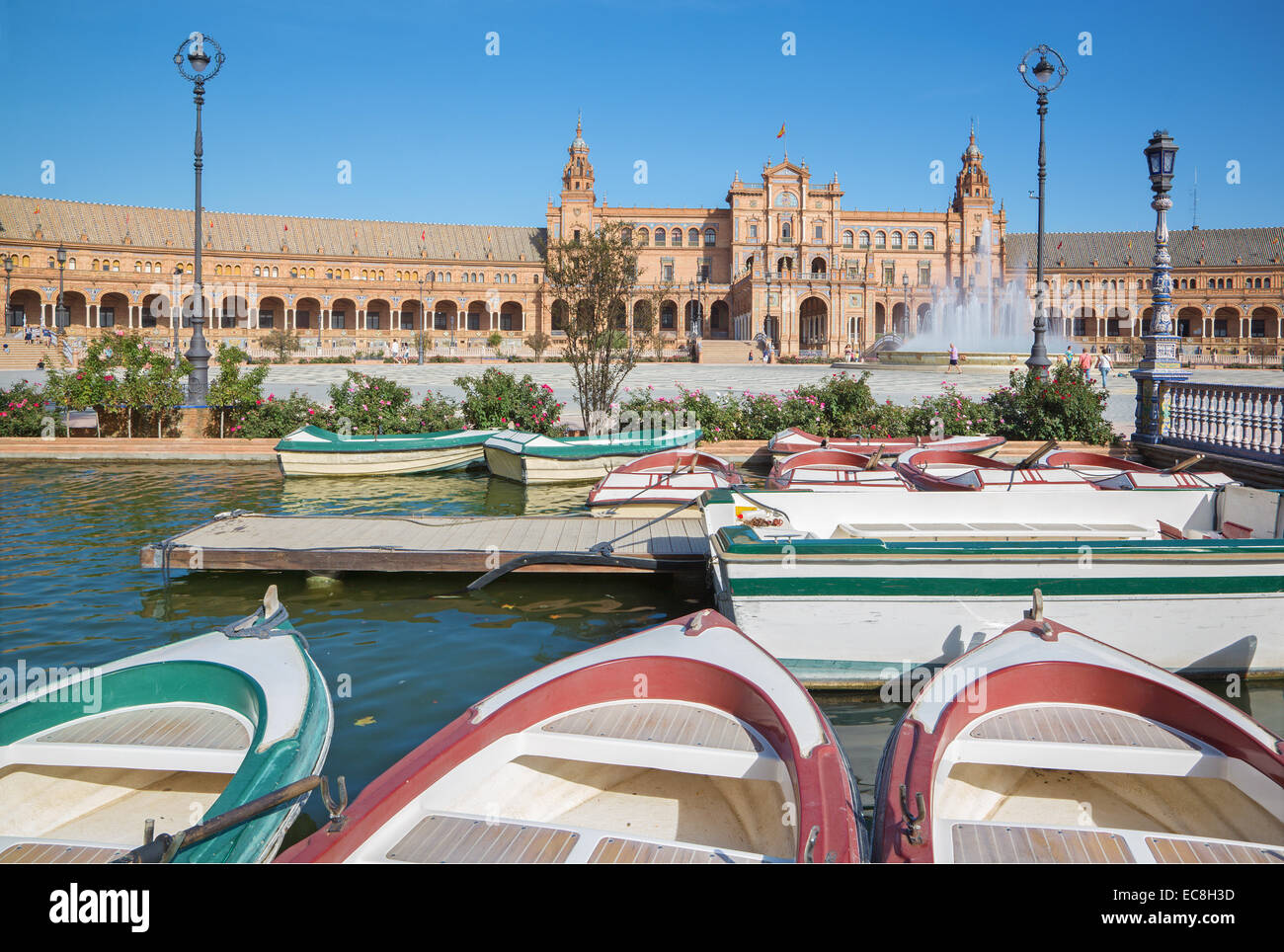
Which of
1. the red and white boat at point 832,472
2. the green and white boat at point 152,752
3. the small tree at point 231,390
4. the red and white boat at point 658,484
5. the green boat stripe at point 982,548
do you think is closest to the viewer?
the green and white boat at point 152,752

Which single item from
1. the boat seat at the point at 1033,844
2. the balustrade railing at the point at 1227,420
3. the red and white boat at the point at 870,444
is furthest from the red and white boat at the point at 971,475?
the boat seat at the point at 1033,844

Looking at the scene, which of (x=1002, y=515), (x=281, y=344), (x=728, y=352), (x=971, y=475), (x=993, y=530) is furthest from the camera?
(x=728, y=352)

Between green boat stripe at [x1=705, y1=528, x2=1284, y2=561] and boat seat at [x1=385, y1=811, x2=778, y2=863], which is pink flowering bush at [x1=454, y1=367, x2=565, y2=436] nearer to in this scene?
green boat stripe at [x1=705, y1=528, x2=1284, y2=561]

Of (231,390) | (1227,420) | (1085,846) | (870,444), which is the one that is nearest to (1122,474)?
(870,444)

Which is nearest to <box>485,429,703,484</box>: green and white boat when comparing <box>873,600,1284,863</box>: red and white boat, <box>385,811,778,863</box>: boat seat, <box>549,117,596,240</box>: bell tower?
<box>873,600,1284,863</box>: red and white boat

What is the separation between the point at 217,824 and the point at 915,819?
7.04 feet

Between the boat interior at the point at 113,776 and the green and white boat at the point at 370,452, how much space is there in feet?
34.5

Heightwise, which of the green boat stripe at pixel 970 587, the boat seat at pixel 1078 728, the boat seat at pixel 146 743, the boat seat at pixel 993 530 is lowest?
the boat seat at pixel 146 743

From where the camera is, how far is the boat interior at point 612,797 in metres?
2.82

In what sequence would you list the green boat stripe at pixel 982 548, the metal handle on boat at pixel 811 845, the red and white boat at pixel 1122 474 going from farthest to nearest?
1. the red and white boat at pixel 1122 474
2. the green boat stripe at pixel 982 548
3. the metal handle on boat at pixel 811 845

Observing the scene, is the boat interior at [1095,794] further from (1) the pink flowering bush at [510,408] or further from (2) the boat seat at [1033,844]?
(1) the pink flowering bush at [510,408]

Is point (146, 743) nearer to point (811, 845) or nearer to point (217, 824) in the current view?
point (217, 824)

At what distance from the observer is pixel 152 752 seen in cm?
341

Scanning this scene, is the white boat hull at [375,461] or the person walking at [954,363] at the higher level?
the person walking at [954,363]
